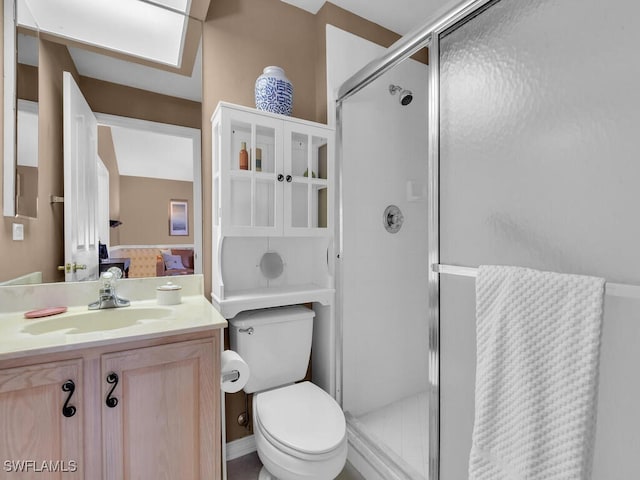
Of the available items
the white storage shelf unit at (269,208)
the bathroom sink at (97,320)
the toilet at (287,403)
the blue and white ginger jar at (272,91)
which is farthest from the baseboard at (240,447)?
the blue and white ginger jar at (272,91)

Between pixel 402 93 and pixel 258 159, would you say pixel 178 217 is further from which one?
pixel 402 93

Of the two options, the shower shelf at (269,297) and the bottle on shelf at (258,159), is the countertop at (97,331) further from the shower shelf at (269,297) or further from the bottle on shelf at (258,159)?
the bottle on shelf at (258,159)

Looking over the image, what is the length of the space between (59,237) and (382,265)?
1.66 meters

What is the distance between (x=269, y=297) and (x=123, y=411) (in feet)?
2.32

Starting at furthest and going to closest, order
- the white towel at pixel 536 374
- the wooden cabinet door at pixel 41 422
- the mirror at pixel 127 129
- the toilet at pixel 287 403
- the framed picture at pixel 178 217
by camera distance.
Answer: the framed picture at pixel 178 217 < the mirror at pixel 127 129 < the toilet at pixel 287 403 < the wooden cabinet door at pixel 41 422 < the white towel at pixel 536 374

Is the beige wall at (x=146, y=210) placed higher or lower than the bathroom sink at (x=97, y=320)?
higher

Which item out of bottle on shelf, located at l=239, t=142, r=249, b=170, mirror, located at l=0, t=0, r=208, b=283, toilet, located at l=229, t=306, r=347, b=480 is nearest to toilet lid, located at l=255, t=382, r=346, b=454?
toilet, located at l=229, t=306, r=347, b=480

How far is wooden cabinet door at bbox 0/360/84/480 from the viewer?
84cm

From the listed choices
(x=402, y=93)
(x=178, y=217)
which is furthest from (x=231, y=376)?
(x=402, y=93)

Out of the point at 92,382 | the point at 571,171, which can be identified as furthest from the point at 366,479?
the point at 571,171

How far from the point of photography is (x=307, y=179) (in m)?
1.64

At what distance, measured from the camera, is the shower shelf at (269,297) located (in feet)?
4.70

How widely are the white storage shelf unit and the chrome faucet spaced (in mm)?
402

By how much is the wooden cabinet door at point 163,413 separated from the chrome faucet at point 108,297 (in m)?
0.45
